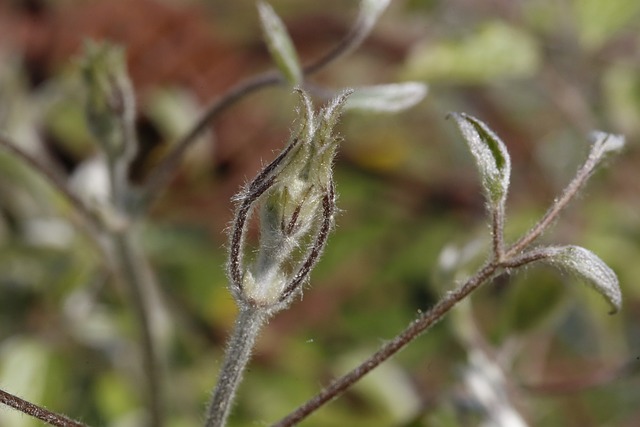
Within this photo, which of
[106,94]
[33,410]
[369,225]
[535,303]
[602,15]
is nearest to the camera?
[33,410]

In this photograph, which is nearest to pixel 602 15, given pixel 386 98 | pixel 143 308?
pixel 386 98

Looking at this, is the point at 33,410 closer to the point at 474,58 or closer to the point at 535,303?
the point at 535,303

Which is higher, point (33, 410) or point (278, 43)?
point (278, 43)

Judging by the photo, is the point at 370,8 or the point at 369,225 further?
the point at 369,225

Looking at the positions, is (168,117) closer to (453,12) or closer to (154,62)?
(154,62)

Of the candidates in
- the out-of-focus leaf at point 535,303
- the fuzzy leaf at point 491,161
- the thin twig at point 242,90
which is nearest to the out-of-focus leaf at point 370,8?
the thin twig at point 242,90

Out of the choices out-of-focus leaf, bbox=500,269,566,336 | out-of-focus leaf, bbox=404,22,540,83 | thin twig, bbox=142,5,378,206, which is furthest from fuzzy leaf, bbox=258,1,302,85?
out-of-focus leaf, bbox=404,22,540,83

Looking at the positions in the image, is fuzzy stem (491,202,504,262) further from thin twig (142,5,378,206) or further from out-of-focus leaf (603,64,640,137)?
out-of-focus leaf (603,64,640,137)

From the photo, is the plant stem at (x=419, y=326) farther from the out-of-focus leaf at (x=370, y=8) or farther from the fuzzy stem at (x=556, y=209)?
the out-of-focus leaf at (x=370, y=8)

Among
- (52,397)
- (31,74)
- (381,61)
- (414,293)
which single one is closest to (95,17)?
(31,74)
